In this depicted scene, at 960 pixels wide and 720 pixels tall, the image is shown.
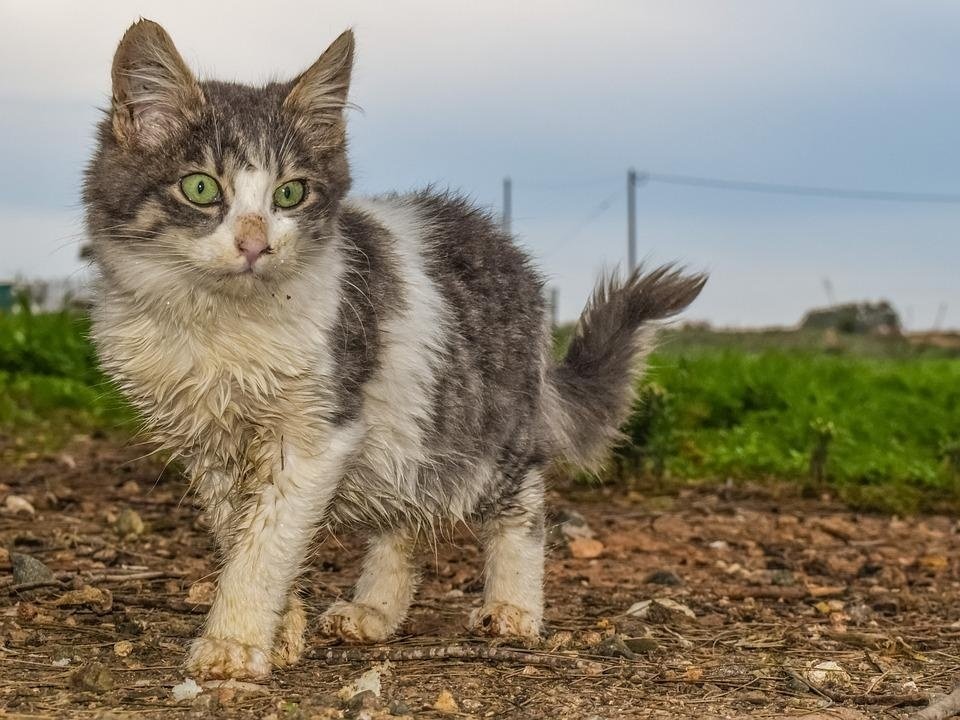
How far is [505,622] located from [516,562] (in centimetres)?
25

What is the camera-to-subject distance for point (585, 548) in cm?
665

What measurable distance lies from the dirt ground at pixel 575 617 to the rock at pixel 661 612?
1cm

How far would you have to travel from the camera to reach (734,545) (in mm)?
7105

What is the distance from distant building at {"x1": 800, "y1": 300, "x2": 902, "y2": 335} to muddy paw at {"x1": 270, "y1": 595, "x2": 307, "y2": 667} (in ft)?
60.5

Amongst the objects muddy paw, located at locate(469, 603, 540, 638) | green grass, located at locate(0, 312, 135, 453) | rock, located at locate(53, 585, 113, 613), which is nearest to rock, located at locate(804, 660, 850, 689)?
muddy paw, located at locate(469, 603, 540, 638)

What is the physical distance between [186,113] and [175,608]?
2157 millimetres

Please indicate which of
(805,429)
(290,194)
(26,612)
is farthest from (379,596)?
(805,429)

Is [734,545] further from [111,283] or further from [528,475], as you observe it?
[111,283]

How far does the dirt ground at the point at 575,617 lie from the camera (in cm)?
409

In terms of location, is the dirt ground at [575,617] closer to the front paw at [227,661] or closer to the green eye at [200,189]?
the front paw at [227,661]

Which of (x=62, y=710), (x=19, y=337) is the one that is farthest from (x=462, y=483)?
(x=19, y=337)

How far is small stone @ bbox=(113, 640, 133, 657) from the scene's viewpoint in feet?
14.8

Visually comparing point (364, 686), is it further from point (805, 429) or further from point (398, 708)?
point (805, 429)

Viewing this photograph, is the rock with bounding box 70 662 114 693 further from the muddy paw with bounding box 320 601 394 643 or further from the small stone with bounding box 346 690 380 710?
the muddy paw with bounding box 320 601 394 643
